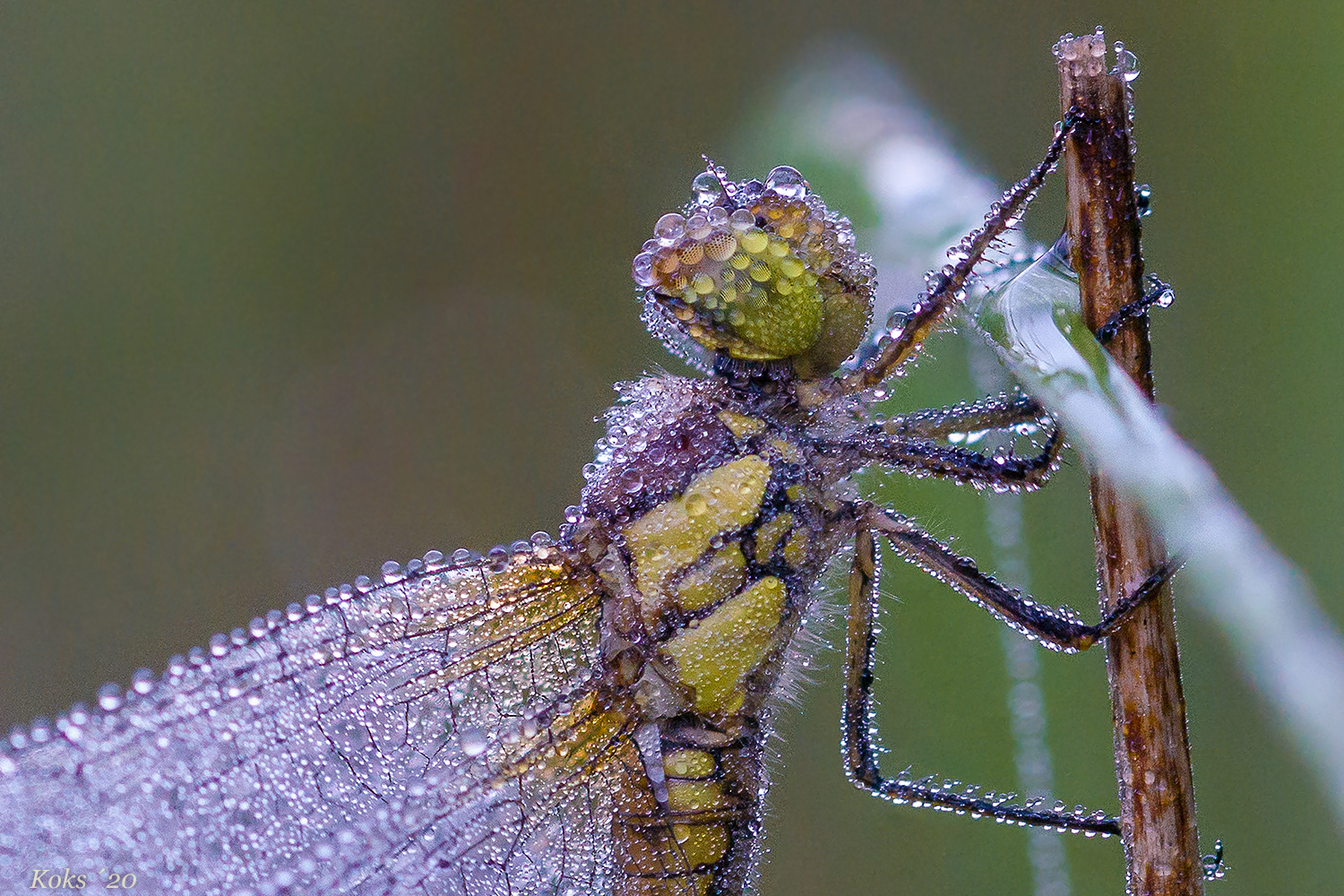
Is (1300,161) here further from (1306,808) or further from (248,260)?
(248,260)

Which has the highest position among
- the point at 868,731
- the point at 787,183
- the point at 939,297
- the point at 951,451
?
the point at 787,183

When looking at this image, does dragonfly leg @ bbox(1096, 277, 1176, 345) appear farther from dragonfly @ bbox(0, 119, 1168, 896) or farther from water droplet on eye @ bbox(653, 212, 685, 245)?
water droplet on eye @ bbox(653, 212, 685, 245)

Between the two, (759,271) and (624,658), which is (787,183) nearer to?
(759,271)

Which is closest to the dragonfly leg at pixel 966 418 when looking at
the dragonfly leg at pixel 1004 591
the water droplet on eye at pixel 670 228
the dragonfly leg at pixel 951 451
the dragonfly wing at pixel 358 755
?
the dragonfly leg at pixel 951 451

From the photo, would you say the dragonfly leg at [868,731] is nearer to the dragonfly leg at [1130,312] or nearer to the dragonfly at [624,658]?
the dragonfly at [624,658]

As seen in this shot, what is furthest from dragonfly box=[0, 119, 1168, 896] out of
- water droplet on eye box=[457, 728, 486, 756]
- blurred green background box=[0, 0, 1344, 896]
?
blurred green background box=[0, 0, 1344, 896]

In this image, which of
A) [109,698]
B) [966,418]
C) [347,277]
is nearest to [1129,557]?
[966,418]

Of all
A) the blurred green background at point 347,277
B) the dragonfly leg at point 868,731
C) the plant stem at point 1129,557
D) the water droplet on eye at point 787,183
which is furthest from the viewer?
the blurred green background at point 347,277
